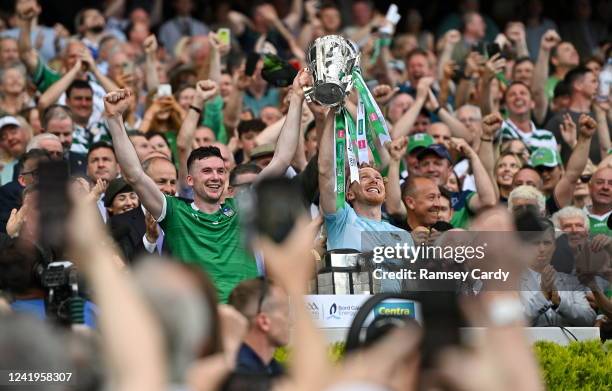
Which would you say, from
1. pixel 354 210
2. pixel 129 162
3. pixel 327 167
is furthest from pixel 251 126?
pixel 129 162

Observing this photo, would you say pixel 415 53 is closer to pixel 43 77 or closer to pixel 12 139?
pixel 43 77

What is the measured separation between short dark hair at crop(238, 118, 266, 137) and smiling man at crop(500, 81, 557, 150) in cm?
239

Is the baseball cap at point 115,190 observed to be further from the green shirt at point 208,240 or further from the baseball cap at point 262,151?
the baseball cap at point 262,151

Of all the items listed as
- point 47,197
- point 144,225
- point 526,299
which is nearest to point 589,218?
point 526,299

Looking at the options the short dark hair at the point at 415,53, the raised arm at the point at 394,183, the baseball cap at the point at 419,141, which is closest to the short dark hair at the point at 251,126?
the baseball cap at the point at 419,141

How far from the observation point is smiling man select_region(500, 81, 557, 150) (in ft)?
48.8

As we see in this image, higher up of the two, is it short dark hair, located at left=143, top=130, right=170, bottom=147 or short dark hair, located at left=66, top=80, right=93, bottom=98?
short dark hair, located at left=66, top=80, right=93, bottom=98

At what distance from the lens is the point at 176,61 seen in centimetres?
1712

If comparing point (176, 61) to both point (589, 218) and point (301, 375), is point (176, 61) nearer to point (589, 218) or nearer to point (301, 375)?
point (589, 218)

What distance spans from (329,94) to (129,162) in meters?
1.34

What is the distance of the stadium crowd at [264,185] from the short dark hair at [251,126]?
0.02 meters

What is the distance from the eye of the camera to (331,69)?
33.5 ft

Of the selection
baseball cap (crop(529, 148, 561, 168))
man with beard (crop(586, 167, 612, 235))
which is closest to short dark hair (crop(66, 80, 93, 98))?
baseball cap (crop(529, 148, 561, 168))

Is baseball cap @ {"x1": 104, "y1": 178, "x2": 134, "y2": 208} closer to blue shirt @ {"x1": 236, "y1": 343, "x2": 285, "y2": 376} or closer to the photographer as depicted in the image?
the photographer
